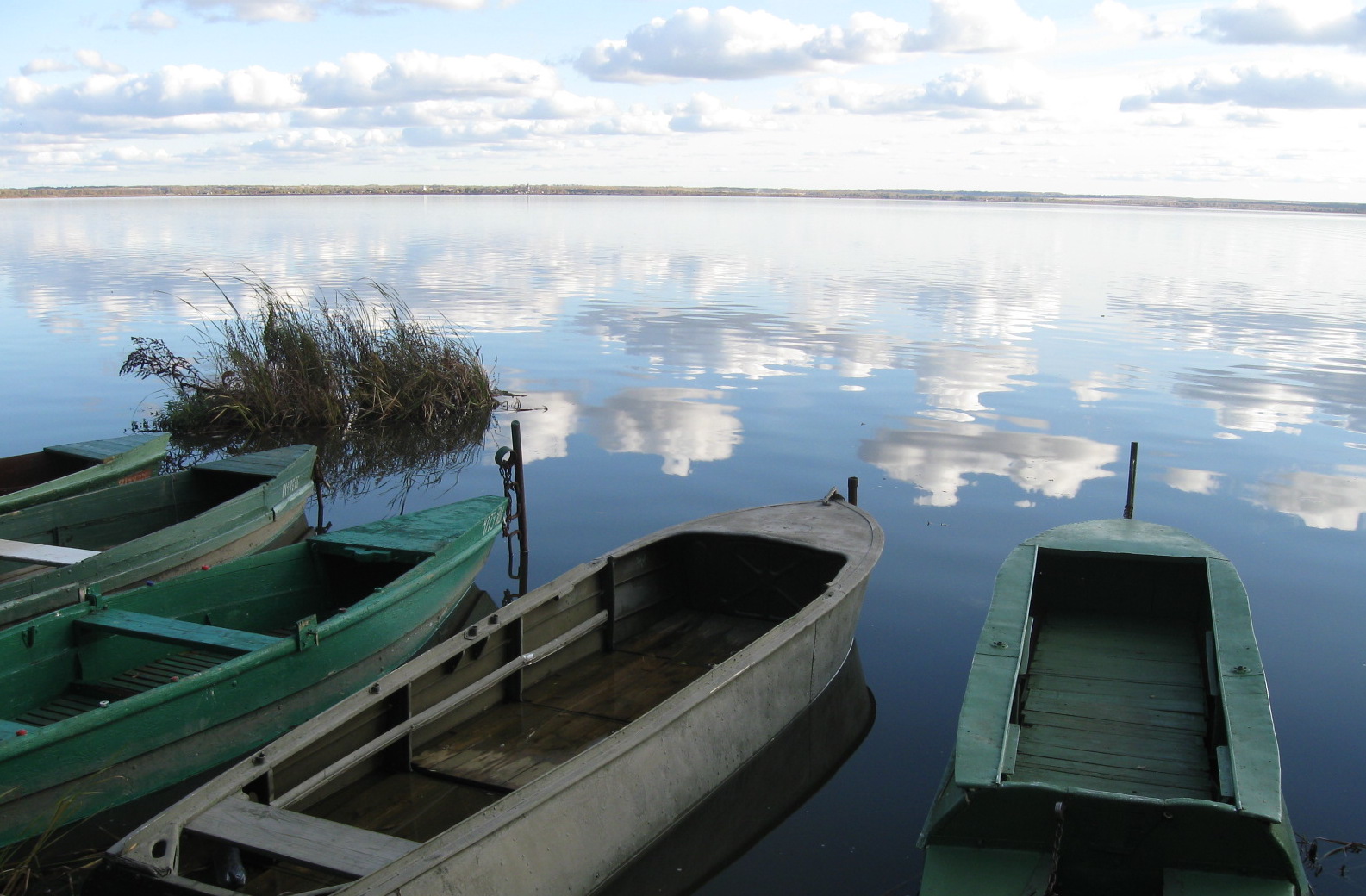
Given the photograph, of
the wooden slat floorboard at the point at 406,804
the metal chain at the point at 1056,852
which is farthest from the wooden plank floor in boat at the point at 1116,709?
the wooden slat floorboard at the point at 406,804

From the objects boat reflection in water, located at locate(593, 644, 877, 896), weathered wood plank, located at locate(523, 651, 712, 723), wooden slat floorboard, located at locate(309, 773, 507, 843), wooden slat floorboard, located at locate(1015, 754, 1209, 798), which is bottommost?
boat reflection in water, located at locate(593, 644, 877, 896)

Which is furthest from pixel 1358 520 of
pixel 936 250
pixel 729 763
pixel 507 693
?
pixel 936 250

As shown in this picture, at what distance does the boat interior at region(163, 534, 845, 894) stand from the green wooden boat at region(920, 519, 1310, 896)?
187 centimetres

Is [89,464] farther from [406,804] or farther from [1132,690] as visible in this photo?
[1132,690]

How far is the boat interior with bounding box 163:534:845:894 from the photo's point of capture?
484 cm

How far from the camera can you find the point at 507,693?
23.8ft

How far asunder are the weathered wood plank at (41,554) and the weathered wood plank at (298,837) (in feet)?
14.7

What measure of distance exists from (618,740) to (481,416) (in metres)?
13.1

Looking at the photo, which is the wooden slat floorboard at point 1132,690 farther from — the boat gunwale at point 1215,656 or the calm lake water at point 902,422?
the calm lake water at point 902,422

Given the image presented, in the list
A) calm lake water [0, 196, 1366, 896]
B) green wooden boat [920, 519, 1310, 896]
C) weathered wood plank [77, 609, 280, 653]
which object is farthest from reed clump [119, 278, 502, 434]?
green wooden boat [920, 519, 1310, 896]

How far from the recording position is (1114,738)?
6.48 metres

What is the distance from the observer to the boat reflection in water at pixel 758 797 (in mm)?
6129

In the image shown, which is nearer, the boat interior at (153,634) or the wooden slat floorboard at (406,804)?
the wooden slat floorboard at (406,804)

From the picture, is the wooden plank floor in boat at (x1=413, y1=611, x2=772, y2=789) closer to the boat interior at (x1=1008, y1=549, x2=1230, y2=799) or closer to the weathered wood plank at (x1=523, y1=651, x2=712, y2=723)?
the weathered wood plank at (x1=523, y1=651, x2=712, y2=723)
